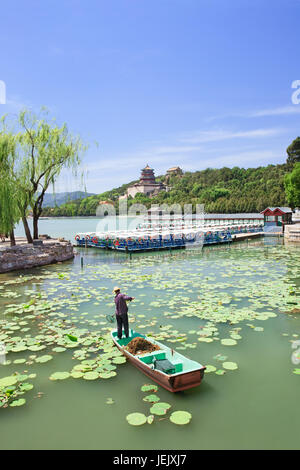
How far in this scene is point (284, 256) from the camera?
18.0 meters

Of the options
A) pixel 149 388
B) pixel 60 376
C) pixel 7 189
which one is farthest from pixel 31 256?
pixel 149 388

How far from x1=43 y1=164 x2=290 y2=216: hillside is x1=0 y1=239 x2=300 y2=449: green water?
27364mm

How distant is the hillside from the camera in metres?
55.7

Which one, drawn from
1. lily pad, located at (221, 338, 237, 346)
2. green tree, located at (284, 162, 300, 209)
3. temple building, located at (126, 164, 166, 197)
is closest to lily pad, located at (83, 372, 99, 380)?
lily pad, located at (221, 338, 237, 346)

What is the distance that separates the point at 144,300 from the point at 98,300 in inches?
52.0

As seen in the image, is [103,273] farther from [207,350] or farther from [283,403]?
[283,403]

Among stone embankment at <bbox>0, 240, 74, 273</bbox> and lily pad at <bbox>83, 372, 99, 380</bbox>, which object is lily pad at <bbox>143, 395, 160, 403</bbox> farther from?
stone embankment at <bbox>0, 240, 74, 273</bbox>

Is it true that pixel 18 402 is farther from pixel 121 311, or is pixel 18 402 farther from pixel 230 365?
pixel 230 365

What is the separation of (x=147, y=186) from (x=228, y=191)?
4086 cm

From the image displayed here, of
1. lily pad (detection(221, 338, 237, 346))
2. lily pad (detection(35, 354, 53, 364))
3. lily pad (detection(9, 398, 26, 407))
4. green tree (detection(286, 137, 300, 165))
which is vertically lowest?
lily pad (detection(9, 398, 26, 407))

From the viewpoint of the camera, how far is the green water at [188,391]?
4098mm

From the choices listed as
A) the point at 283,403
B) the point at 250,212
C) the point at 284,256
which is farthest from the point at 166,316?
the point at 250,212

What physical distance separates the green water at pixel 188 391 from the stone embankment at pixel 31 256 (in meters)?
3.31
